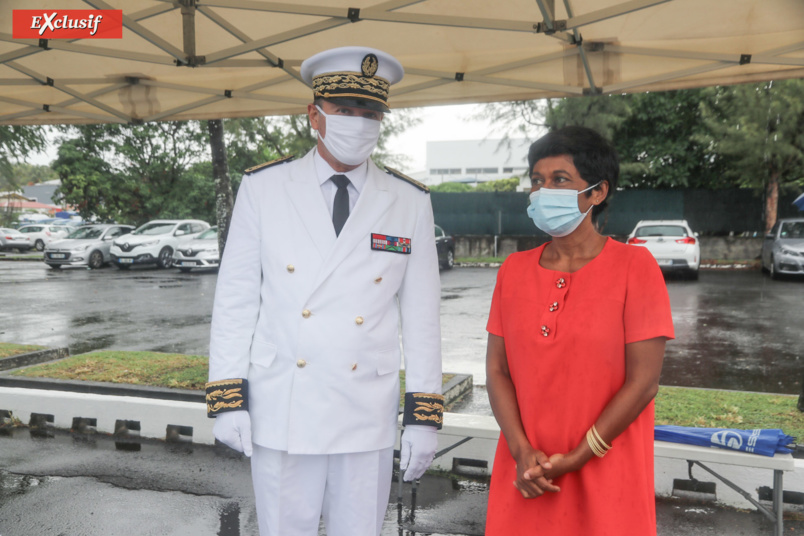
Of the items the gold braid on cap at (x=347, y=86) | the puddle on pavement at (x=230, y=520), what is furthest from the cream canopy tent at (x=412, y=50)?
the puddle on pavement at (x=230, y=520)

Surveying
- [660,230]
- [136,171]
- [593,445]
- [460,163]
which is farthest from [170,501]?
[460,163]

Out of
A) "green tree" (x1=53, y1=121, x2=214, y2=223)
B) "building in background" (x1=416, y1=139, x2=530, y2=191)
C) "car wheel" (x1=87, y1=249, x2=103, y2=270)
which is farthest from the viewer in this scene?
"building in background" (x1=416, y1=139, x2=530, y2=191)

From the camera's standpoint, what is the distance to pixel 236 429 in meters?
2.37

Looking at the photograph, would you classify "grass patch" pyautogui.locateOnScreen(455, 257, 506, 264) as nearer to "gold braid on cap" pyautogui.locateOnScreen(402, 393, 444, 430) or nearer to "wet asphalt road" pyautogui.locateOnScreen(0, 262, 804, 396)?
Result: "wet asphalt road" pyautogui.locateOnScreen(0, 262, 804, 396)

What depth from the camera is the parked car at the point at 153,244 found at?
74.0ft

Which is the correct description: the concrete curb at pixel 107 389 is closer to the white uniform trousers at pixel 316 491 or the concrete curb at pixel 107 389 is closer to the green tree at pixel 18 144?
the white uniform trousers at pixel 316 491

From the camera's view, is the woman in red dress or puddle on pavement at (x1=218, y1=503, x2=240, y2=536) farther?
puddle on pavement at (x1=218, y1=503, x2=240, y2=536)

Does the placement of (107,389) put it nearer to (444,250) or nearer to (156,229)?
(444,250)

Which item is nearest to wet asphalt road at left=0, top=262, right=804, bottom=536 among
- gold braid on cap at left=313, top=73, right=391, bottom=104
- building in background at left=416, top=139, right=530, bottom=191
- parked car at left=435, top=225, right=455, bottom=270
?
gold braid on cap at left=313, top=73, right=391, bottom=104

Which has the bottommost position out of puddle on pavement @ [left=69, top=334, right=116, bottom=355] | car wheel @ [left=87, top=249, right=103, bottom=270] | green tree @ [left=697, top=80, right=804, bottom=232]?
puddle on pavement @ [left=69, top=334, right=116, bottom=355]

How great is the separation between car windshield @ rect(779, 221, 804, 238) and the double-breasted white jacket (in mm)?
18670

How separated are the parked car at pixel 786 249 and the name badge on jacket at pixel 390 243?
17668 millimetres

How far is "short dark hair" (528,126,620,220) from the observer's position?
95.3 inches

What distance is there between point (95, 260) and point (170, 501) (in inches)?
835
